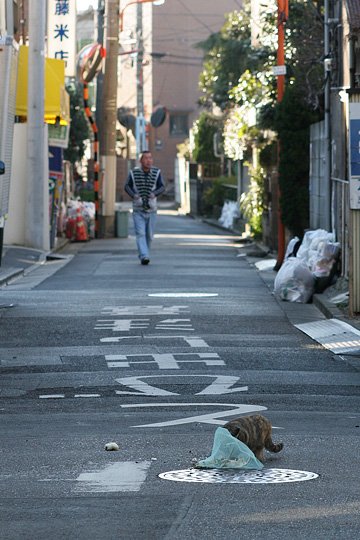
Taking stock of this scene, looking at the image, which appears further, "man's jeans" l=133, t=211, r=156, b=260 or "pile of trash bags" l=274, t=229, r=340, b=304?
"man's jeans" l=133, t=211, r=156, b=260

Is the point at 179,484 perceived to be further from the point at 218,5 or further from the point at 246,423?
the point at 218,5

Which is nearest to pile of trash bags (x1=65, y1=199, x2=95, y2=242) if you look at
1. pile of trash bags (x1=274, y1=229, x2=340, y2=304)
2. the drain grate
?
pile of trash bags (x1=274, y1=229, x2=340, y2=304)

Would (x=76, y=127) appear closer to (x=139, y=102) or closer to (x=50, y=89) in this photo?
(x=139, y=102)

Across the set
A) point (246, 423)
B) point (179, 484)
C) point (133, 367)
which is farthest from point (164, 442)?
point (133, 367)

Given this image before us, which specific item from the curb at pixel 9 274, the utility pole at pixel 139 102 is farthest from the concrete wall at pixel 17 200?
the utility pole at pixel 139 102

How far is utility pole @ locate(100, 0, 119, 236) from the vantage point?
37.9 meters

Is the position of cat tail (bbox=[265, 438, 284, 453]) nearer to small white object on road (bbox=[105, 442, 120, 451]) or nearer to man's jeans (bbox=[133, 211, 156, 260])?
small white object on road (bbox=[105, 442, 120, 451])

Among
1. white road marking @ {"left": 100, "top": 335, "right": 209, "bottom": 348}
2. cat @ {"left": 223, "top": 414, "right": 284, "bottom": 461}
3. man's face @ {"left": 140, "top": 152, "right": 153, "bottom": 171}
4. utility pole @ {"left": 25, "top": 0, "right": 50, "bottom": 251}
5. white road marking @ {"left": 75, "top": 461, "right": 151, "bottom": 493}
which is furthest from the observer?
utility pole @ {"left": 25, "top": 0, "right": 50, "bottom": 251}

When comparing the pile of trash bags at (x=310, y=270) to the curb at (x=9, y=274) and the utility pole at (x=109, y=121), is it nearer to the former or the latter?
the curb at (x=9, y=274)

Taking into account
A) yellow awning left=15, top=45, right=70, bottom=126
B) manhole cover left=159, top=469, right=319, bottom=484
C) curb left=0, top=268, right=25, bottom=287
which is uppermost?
yellow awning left=15, top=45, right=70, bottom=126

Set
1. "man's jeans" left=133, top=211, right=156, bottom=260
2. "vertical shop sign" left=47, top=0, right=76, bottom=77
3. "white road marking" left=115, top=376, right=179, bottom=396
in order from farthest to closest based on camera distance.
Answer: "vertical shop sign" left=47, top=0, right=76, bottom=77
"man's jeans" left=133, top=211, right=156, bottom=260
"white road marking" left=115, top=376, right=179, bottom=396

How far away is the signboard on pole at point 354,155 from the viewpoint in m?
16.4

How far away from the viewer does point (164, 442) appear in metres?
8.77

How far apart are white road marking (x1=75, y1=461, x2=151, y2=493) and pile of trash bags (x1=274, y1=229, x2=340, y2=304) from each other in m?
11.4
